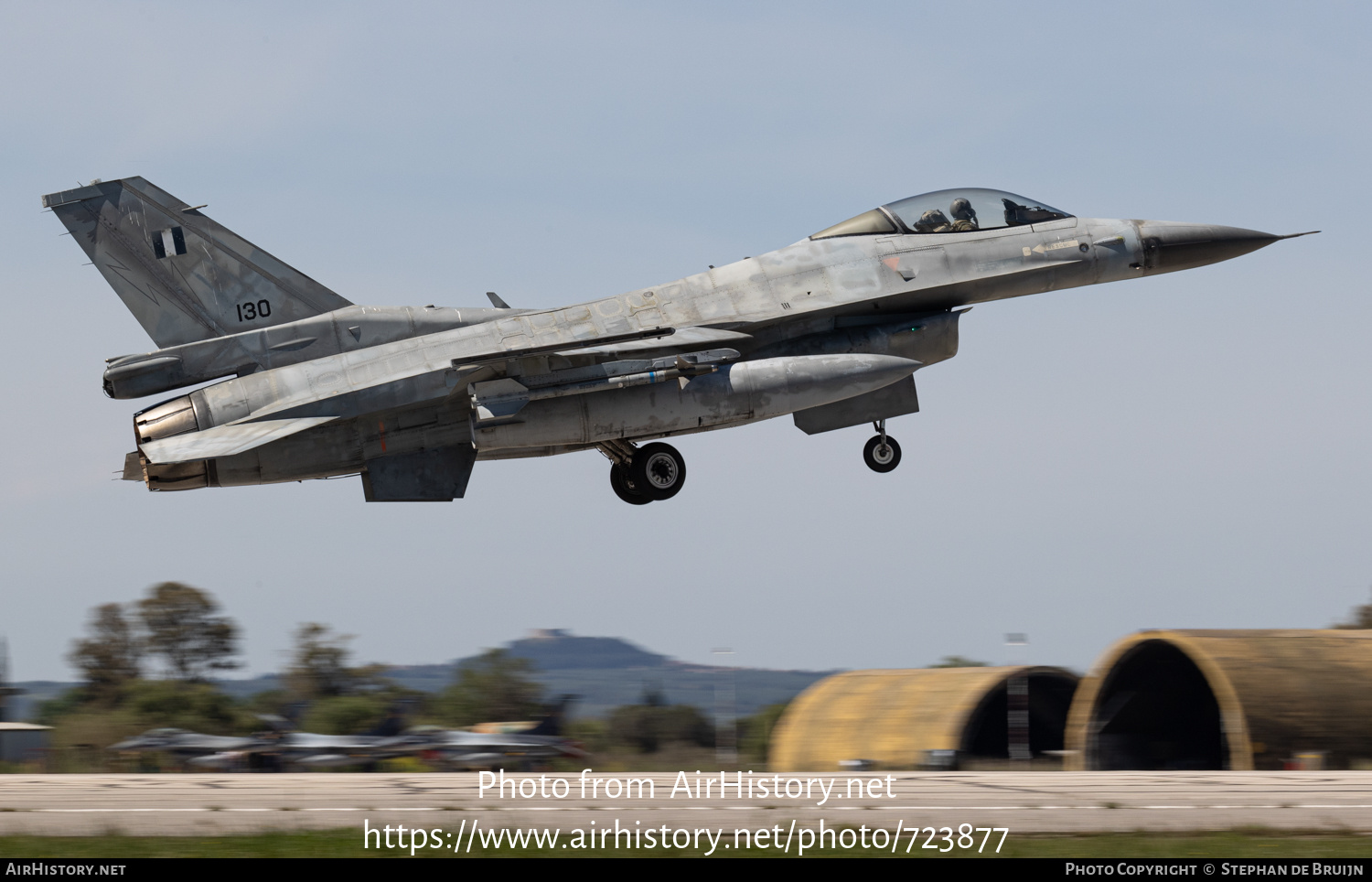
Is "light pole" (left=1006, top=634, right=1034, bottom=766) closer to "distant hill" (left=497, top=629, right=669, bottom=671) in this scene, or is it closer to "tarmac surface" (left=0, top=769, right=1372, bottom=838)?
"tarmac surface" (left=0, top=769, right=1372, bottom=838)

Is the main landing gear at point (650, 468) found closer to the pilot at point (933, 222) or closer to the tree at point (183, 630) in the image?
the pilot at point (933, 222)

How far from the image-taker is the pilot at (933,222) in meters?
20.7

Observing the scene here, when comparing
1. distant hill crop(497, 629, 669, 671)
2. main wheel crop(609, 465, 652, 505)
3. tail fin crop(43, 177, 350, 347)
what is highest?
tail fin crop(43, 177, 350, 347)

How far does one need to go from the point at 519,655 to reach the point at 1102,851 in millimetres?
29327

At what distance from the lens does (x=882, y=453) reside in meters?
21.0

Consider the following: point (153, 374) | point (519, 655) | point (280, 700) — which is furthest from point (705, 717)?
point (153, 374)

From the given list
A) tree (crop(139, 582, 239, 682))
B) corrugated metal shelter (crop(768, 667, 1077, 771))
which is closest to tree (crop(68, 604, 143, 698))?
tree (crop(139, 582, 239, 682))

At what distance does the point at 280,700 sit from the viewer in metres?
39.9

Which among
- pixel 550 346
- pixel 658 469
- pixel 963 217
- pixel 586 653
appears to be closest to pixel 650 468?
pixel 658 469

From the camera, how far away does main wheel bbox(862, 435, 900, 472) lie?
68.6 feet

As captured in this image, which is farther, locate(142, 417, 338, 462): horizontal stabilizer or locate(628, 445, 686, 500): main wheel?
locate(628, 445, 686, 500): main wheel

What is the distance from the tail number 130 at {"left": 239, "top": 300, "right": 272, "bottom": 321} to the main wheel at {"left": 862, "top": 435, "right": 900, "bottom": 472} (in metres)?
9.31

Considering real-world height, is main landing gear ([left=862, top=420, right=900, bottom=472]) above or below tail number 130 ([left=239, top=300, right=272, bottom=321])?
below
